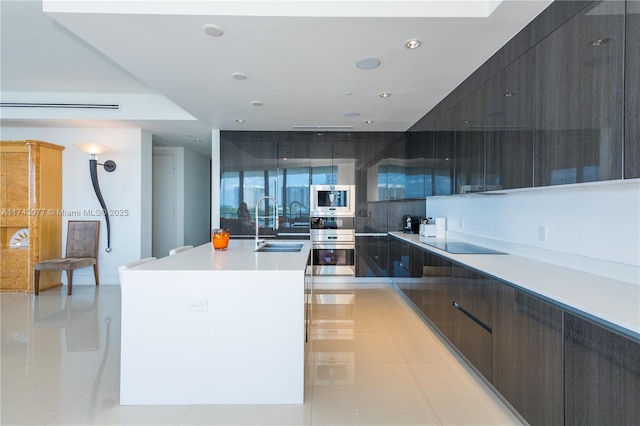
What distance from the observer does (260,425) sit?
1827 millimetres

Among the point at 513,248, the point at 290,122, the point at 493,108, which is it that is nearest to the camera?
the point at 493,108

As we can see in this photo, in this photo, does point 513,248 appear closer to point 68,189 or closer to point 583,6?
point 583,6

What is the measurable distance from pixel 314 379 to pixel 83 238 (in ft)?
15.5

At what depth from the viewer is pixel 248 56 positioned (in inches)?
98.9

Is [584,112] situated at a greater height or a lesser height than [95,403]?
greater

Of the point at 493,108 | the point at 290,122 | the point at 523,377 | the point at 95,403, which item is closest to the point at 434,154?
the point at 493,108

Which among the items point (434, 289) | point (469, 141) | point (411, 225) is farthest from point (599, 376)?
point (411, 225)

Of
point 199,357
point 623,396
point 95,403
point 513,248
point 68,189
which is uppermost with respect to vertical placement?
point 68,189

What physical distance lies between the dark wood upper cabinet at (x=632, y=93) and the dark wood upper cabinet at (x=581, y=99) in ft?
0.09

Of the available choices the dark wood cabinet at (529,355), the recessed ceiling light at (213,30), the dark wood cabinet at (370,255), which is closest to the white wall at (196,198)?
the dark wood cabinet at (370,255)

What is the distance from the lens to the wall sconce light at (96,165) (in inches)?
191

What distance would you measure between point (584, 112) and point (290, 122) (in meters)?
3.58

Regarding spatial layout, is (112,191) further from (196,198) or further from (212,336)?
(212,336)

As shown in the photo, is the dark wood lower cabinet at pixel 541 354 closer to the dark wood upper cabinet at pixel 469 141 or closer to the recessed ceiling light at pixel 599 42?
the dark wood upper cabinet at pixel 469 141
